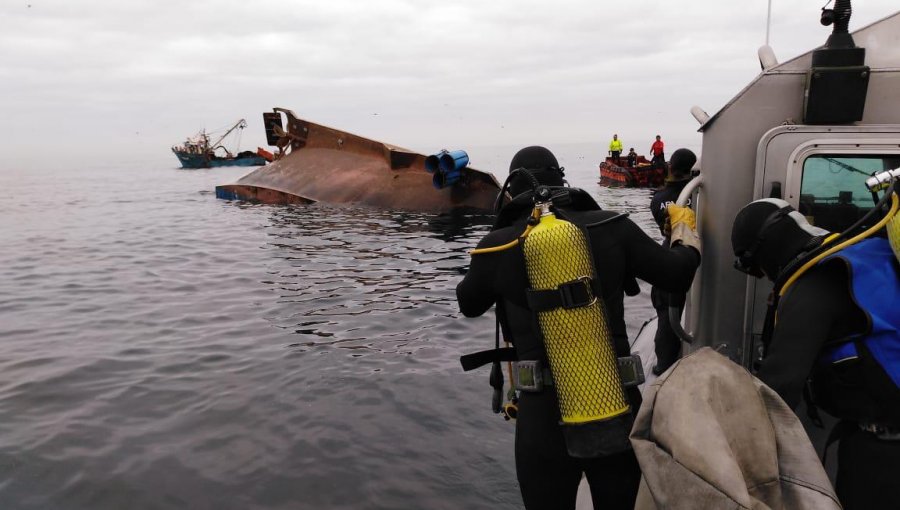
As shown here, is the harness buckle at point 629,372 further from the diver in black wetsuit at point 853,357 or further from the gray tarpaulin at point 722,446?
the gray tarpaulin at point 722,446

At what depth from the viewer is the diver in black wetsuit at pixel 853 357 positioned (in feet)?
6.45

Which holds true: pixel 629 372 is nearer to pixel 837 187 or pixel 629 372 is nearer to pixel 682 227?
pixel 682 227

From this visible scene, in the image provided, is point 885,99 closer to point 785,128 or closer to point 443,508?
point 785,128

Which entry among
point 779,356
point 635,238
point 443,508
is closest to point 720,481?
point 779,356

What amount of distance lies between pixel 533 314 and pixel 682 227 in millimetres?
1000

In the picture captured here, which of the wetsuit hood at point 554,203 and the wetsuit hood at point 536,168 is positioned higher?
the wetsuit hood at point 536,168

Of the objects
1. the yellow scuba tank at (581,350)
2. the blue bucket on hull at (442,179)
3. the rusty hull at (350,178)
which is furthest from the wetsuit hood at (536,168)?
the rusty hull at (350,178)

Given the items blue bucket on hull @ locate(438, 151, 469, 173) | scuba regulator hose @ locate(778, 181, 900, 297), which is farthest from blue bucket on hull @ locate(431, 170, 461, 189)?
scuba regulator hose @ locate(778, 181, 900, 297)

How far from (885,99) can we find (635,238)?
4.66ft

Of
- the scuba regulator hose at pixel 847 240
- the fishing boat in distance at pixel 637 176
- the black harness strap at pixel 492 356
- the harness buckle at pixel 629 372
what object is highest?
the scuba regulator hose at pixel 847 240

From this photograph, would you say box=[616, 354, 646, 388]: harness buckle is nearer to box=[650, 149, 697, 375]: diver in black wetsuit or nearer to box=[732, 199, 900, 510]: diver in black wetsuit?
box=[732, 199, 900, 510]: diver in black wetsuit

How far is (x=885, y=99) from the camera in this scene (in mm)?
2857

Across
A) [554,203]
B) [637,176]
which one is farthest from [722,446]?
[637,176]

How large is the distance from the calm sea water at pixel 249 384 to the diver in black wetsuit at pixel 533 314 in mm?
1915
